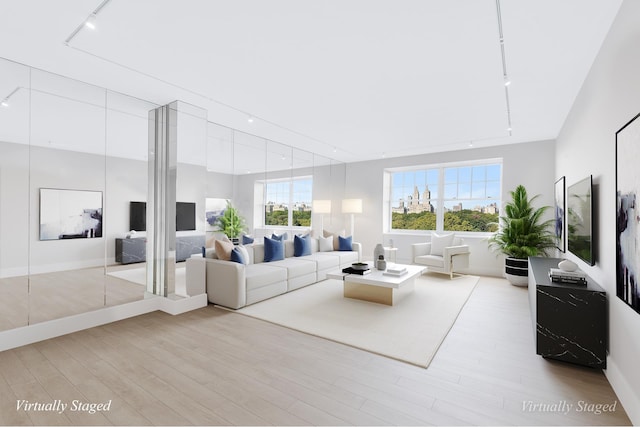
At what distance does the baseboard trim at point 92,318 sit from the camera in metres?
2.72

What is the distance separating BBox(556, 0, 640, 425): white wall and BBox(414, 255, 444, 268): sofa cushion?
8.77 feet

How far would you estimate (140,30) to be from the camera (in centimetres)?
234

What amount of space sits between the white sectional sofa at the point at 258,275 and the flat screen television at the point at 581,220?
3.56m

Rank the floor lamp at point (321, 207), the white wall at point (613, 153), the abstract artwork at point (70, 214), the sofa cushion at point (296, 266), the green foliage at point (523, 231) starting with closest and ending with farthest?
the white wall at point (613, 153), the abstract artwork at point (70, 214), the sofa cushion at point (296, 266), the green foliage at point (523, 231), the floor lamp at point (321, 207)

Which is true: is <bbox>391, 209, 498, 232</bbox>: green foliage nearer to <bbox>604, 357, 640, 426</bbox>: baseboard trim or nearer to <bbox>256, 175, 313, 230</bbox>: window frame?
<bbox>256, 175, 313, 230</bbox>: window frame

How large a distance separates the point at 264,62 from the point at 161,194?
2.29 meters

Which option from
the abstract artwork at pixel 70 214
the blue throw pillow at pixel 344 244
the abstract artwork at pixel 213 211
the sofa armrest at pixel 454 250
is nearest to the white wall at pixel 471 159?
the sofa armrest at pixel 454 250

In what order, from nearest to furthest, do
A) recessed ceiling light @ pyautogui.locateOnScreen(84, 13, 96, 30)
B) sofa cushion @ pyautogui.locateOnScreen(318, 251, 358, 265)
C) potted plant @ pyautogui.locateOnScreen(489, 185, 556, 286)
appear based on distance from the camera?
recessed ceiling light @ pyautogui.locateOnScreen(84, 13, 96, 30) → potted plant @ pyautogui.locateOnScreen(489, 185, 556, 286) → sofa cushion @ pyautogui.locateOnScreen(318, 251, 358, 265)

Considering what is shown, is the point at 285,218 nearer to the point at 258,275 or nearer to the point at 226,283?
the point at 258,275

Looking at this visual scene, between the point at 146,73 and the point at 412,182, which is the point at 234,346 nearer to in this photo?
the point at 146,73

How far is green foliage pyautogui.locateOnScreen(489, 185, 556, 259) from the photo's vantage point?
5203 mm

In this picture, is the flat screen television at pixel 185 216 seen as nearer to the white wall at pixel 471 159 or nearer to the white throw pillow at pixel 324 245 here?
the white throw pillow at pixel 324 245

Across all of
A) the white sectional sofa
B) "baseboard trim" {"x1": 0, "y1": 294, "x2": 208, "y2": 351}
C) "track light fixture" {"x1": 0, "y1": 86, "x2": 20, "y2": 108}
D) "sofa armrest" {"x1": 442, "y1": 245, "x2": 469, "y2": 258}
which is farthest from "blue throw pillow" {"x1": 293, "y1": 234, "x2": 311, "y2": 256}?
"track light fixture" {"x1": 0, "y1": 86, "x2": 20, "y2": 108}

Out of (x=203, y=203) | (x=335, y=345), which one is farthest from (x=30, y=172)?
(x=335, y=345)
